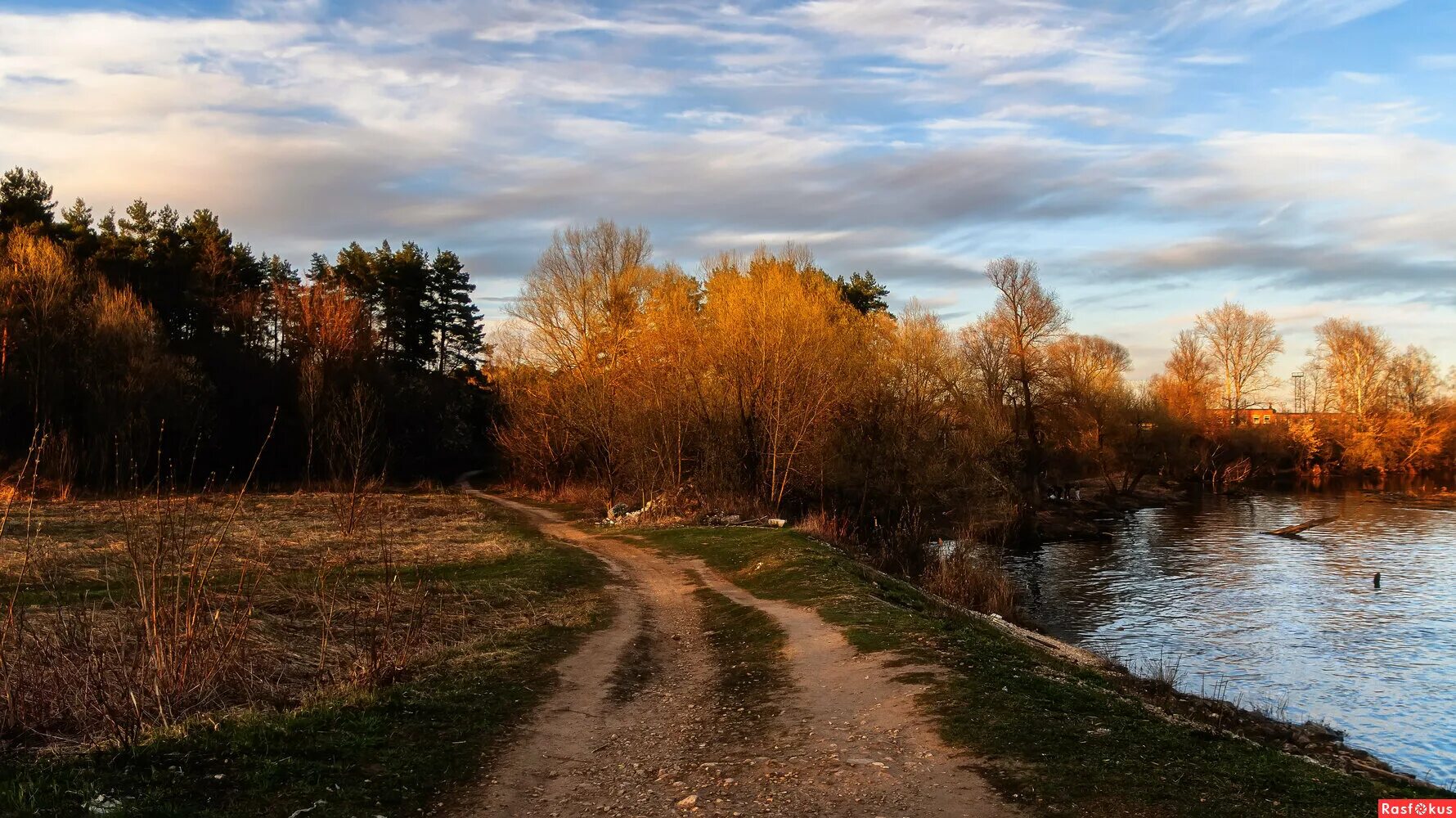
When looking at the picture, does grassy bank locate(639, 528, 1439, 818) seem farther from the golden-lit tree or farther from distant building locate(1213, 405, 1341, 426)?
distant building locate(1213, 405, 1341, 426)

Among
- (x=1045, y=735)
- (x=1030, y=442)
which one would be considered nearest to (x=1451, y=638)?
(x=1045, y=735)

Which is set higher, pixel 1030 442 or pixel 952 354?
pixel 952 354

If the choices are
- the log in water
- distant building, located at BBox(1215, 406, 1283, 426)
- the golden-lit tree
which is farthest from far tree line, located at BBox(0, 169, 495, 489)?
distant building, located at BBox(1215, 406, 1283, 426)

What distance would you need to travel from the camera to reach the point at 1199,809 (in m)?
5.84

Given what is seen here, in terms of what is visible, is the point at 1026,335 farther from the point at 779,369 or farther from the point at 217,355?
the point at 217,355

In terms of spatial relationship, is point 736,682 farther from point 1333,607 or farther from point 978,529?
point 978,529

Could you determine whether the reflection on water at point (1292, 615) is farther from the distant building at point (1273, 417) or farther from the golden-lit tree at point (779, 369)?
the distant building at point (1273, 417)

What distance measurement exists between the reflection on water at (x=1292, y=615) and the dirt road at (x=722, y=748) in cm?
788

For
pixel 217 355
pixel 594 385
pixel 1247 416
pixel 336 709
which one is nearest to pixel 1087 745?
pixel 336 709

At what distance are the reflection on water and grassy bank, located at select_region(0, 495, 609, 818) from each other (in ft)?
36.8

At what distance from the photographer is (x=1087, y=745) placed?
7.16 m

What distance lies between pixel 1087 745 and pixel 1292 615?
17.4 m

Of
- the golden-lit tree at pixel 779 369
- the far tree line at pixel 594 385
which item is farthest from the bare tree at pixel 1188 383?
the golden-lit tree at pixel 779 369

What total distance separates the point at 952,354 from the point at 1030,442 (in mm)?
12282
